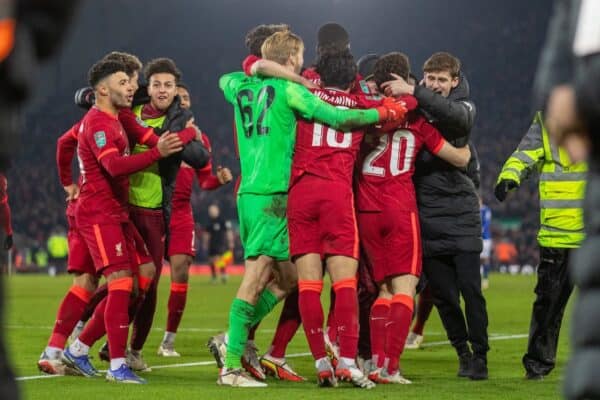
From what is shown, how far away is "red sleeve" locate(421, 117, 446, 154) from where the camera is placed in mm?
7488

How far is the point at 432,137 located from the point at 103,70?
2146 mm

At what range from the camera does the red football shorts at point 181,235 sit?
9.57 metres

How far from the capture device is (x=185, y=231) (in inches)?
380

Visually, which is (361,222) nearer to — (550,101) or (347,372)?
(347,372)

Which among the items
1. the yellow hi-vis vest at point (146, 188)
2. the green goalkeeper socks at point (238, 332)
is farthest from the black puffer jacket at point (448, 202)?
the yellow hi-vis vest at point (146, 188)

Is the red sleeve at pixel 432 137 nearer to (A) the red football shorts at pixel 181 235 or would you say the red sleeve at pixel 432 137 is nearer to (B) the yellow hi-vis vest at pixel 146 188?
(B) the yellow hi-vis vest at pixel 146 188

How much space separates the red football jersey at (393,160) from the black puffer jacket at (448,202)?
0.15 m

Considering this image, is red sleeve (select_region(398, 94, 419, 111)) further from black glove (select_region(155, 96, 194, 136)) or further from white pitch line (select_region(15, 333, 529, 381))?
white pitch line (select_region(15, 333, 529, 381))

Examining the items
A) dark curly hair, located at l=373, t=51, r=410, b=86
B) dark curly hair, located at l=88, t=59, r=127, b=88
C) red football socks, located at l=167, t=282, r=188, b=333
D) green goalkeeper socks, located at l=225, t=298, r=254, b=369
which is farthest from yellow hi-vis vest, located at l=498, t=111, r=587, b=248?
red football socks, located at l=167, t=282, r=188, b=333

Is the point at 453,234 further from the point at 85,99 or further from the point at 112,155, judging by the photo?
the point at 85,99

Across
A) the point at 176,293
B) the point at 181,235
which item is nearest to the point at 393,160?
the point at 181,235

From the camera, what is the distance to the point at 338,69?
7.17 m

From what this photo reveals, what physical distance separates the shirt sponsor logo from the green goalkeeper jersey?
2.83 ft

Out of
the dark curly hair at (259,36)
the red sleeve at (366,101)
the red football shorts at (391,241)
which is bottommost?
the red football shorts at (391,241)
